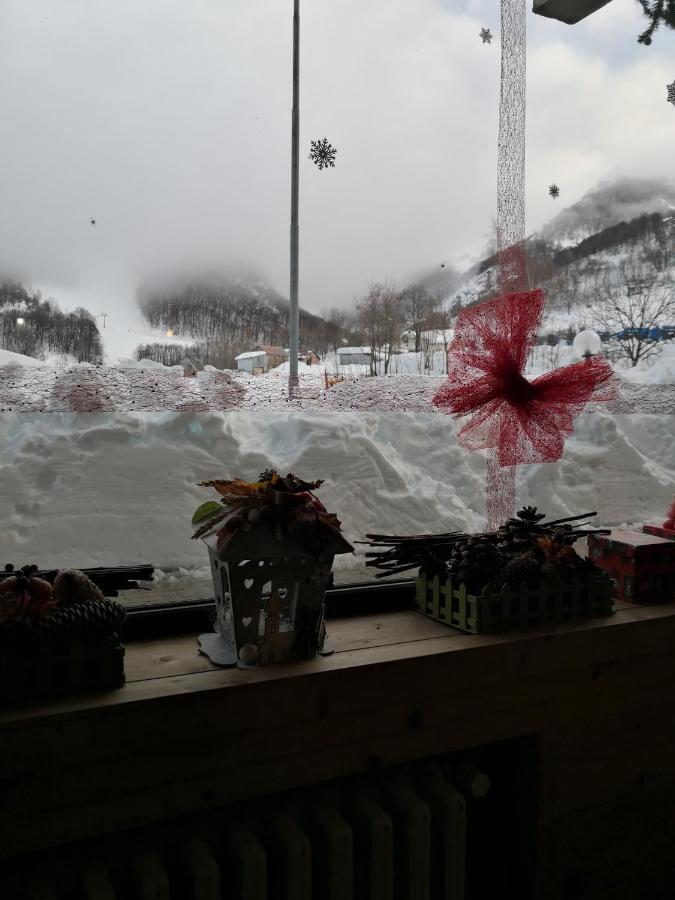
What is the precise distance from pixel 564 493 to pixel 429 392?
410 millimetres

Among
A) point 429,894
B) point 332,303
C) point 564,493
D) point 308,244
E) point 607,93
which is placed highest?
point 607,93

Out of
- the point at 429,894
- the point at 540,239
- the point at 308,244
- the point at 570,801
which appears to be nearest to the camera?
the point at 429,894

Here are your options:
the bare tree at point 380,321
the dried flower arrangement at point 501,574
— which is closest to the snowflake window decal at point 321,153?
the bare tree at point 380,321

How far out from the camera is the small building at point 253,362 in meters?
1.28

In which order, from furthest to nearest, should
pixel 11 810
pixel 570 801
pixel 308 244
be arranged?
pixel 308 244
pixel 570 801
pixel 11 810

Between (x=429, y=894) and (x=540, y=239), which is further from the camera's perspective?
(x=540, y=239)

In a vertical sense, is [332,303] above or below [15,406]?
above

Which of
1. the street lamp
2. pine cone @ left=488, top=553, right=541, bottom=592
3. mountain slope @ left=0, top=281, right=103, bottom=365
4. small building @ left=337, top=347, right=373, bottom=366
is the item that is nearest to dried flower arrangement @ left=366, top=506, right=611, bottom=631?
pine cone @ left=488, top=553, right=541, bottom=592

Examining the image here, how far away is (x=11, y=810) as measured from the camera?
2.74ft

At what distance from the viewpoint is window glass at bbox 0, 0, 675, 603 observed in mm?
1164

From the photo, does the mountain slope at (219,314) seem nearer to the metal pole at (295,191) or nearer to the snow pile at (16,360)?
the metal pole at (295,191)

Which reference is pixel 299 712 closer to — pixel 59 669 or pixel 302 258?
pixel 59 669

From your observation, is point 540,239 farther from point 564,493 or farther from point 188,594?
point 188,594

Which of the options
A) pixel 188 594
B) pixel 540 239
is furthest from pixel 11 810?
pixel 540 239
